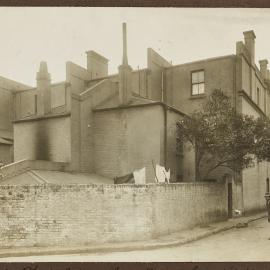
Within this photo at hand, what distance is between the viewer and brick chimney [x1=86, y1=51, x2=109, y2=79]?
Answer: 106ft

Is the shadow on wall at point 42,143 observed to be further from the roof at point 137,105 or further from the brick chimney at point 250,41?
the brick chimney at point 250,41

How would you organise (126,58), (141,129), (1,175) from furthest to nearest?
(126,58) < (141,129) < (1,175)

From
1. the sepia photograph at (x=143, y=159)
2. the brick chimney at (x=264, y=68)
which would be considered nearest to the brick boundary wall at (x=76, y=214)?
the sepia photograph at (x=143, y=159)

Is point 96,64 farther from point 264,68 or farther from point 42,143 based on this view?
point 264,68

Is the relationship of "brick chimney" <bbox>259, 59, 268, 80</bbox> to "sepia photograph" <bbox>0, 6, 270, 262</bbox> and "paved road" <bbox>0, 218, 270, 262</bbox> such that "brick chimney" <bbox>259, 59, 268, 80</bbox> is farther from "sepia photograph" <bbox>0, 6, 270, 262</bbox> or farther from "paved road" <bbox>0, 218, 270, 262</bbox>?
"paved road" <bbox>0, 218, 270, 262</bbox>

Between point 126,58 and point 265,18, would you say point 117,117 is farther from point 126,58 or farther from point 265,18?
point 265,18

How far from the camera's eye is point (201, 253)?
1284 cm

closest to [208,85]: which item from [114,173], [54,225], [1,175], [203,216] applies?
[114,173]

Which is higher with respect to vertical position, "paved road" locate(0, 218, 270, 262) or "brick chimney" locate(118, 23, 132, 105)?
"brick chimney" locate(118, 23, 132, 105)

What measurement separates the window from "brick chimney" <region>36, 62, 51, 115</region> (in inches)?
370

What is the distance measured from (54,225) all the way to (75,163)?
31.9ft

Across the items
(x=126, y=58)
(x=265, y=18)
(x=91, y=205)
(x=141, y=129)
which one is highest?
(x=126, y=58)

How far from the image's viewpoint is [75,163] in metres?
23.2

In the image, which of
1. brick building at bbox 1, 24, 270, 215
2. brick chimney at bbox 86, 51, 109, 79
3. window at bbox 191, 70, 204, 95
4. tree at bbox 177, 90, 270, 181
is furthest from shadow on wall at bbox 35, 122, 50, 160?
window at bbox 191, 70, 204, 95
